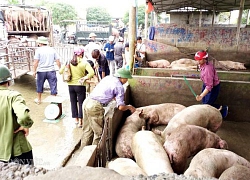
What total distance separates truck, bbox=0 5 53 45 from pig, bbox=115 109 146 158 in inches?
370

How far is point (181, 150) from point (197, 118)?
1.25 meters

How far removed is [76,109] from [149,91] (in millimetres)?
2087

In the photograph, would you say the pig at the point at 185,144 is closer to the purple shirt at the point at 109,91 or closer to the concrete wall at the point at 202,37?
the purple shirt at the point at 109,91

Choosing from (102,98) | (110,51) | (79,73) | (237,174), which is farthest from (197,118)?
(110,51)

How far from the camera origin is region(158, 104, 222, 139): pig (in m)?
4.95

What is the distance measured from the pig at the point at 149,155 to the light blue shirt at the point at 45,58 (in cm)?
425

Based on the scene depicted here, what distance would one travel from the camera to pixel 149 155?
12.4ft

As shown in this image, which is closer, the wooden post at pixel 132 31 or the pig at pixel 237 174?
the pig at pixel 237 174

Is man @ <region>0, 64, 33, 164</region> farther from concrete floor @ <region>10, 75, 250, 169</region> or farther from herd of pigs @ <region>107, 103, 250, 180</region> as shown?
herd of pigs @ <region>107, 103, 250, 180</region>

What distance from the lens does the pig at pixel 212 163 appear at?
3.46 m

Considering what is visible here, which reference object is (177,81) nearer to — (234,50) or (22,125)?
(22,125)

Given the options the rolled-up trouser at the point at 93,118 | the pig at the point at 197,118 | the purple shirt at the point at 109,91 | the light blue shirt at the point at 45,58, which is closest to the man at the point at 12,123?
the rolled-up trouser at the point at 93,118

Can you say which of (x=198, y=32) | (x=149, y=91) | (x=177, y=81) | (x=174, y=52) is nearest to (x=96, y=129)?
(x=149, y=91)

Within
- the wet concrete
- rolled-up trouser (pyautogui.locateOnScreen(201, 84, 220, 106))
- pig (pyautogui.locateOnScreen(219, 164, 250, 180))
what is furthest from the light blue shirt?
pig (pyautogui.locateOnScreen(219, 164, 250, 180))
